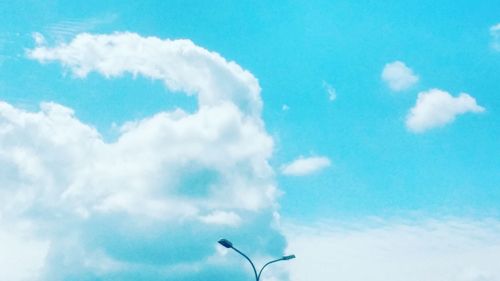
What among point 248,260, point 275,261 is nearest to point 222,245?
point 248,260

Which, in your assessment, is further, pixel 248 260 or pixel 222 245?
pixel 248 260

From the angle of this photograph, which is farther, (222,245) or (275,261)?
(275,261)

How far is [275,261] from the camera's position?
26.7 meters

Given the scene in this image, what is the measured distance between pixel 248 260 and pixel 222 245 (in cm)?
242

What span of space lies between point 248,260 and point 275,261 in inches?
88.5

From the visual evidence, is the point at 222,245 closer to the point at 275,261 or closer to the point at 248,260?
the point at 248,260

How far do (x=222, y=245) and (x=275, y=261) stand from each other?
460 cm

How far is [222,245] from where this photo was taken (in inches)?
931

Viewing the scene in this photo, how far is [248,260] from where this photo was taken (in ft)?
82.7
